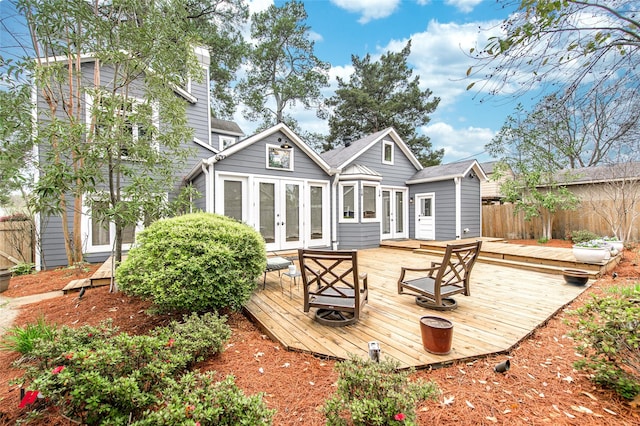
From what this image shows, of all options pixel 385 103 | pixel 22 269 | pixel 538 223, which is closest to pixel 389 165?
pixel 538 223

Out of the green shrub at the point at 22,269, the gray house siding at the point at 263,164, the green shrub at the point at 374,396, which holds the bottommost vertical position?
the green shrub at the point at 22,269

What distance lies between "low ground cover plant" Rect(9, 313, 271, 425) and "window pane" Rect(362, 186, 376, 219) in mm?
8482

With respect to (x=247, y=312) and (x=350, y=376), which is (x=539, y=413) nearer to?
(x=350, y=376)

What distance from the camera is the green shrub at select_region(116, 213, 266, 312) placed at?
312 cm

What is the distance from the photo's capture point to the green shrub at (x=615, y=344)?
6.48ft

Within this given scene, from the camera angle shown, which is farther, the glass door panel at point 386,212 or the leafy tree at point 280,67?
the leafy tree at point 280,67

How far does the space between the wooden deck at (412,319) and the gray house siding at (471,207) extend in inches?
221

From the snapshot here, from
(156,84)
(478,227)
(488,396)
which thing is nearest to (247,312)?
(488,396)

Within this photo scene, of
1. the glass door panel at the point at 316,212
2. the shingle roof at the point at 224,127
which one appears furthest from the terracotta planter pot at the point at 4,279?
the shingle roof at the point at 224,127

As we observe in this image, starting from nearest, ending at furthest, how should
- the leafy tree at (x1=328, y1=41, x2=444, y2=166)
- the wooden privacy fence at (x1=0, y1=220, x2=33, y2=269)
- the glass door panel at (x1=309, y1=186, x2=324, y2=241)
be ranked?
the wooden privacy fence at (x1=0, y1=220, x2=33, y2=269)
the glass door panel at (x1=309, y1=186, x2=324, y2=241)
the leafy tree at (x1=328, y1=41, x2=444, y2=166)

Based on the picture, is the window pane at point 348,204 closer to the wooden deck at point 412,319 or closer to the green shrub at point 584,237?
the wooden deck at point 412,319

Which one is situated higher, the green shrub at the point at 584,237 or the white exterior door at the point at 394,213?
the white exterior door at the point at 394,213

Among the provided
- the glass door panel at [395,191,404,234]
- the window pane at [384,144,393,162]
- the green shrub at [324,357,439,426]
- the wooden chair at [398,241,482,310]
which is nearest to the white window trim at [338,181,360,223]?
the glass door panel at [395,191,404,234]

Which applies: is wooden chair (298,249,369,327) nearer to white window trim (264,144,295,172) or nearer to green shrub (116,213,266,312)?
green shrub (116,213,266,312)
